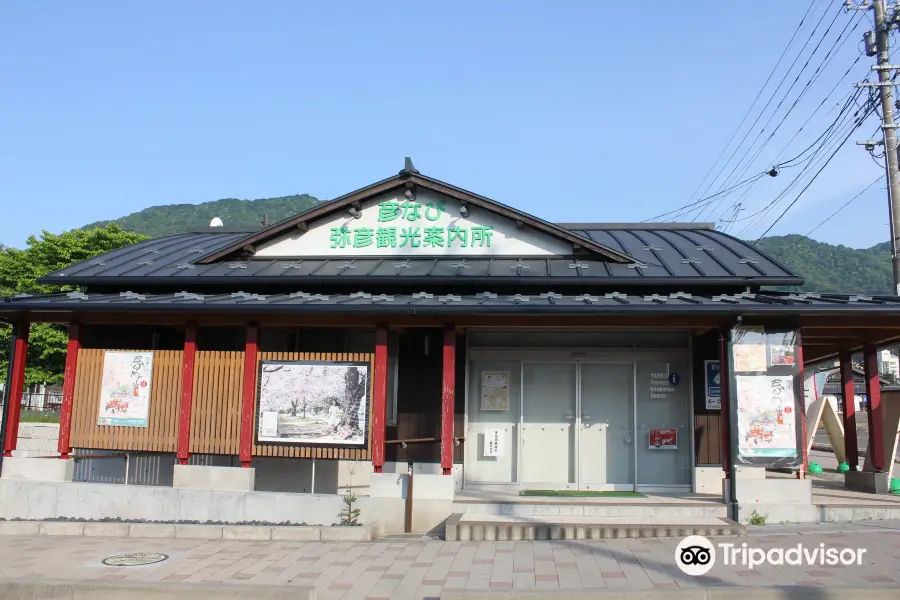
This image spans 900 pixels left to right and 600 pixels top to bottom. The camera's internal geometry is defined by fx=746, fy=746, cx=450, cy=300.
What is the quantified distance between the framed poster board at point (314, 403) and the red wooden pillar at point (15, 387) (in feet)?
14.5

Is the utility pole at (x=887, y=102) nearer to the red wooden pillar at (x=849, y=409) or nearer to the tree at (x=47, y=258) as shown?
the red wooden pillar at (x=849, y=409)

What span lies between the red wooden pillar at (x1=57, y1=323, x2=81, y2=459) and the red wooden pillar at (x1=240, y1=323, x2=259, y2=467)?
3.10 m

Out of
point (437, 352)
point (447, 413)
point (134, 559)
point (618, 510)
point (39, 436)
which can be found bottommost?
point (134, 559)

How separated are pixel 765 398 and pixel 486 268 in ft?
17.5

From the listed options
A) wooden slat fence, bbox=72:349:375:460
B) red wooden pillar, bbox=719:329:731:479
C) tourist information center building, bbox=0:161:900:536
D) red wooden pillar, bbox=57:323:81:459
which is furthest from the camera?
red wooden pillar, bbox=57:323:81:459

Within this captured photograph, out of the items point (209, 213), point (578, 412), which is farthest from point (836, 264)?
point (578, 412)

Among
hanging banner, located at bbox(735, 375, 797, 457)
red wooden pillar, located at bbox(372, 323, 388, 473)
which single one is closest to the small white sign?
red wooden pillar, located at bbox(372, 323, 388, 473)

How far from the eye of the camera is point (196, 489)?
1182 cm

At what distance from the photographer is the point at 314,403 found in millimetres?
12117

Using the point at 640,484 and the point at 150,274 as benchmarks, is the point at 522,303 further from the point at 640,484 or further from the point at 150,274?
the point at 150,274

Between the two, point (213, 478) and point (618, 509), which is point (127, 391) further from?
point (618, 509)

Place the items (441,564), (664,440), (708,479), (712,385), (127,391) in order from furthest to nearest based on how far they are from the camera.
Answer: (664,440) → (712,385) → (708,479) → (127,391) → (441,564)

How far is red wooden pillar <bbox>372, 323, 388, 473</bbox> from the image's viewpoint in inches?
466

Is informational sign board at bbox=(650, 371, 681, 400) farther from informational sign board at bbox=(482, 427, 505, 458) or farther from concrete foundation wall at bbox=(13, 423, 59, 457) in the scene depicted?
concrete foundation wall at bbox=(13, 423, 59, 457)
